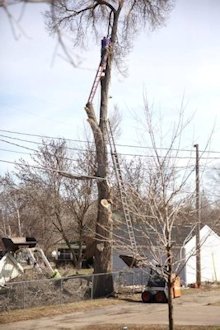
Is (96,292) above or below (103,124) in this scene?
below

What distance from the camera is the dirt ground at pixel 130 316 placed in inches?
674

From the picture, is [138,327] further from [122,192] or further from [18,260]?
[18,260]

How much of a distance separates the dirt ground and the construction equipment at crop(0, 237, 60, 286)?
Answer: 341cm

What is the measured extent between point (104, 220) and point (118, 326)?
9926mm

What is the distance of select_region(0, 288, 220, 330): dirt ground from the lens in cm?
1711

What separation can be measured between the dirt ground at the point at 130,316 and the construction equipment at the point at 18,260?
3.41m

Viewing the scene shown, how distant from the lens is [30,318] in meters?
18.7

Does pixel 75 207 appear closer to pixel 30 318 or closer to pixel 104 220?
pixel 104 220

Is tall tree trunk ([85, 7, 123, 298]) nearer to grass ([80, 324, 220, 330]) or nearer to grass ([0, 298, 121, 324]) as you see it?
grass ([0, 298, 121, 324])

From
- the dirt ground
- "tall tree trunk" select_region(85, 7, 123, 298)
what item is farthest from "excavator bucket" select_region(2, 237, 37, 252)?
the dirt ground

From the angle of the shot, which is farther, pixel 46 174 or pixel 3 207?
pixel 3 207

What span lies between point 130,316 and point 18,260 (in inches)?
288

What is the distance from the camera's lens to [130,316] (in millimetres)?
19297

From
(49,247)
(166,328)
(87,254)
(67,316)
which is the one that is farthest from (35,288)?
(49,247)
